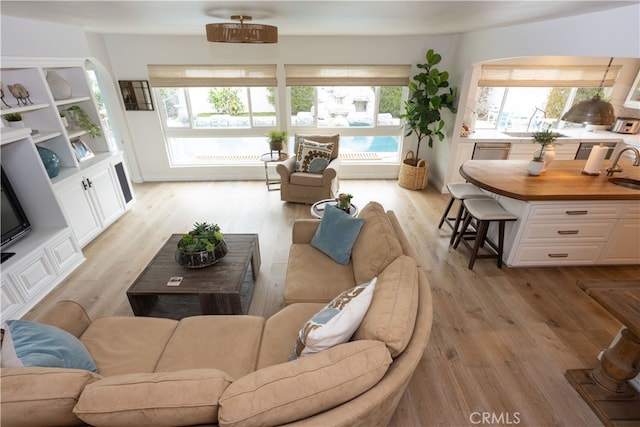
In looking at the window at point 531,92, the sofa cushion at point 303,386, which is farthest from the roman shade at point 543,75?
the sofa cushion at point 303,386

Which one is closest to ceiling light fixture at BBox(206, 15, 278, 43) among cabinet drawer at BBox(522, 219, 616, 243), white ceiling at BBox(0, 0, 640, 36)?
white ceiling at BBox(0, 0, 640, 36)

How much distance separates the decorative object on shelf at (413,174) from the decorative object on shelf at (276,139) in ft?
6.77

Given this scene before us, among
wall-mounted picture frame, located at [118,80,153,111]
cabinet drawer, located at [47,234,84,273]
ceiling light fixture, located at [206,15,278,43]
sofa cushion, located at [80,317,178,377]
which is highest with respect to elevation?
ceiling light fixture, located at [206,15,278,43]

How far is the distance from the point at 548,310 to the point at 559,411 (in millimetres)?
979

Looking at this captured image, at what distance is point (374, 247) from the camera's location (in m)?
2.13

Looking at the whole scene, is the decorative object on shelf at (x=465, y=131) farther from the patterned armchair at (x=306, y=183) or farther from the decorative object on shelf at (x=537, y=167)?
the patterned armchair at (x=306, y=183)

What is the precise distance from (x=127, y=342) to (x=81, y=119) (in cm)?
333

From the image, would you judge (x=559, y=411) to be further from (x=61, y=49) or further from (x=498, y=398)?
(x=61, y=49)

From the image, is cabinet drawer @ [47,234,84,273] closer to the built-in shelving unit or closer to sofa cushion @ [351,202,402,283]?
the built-in shelving unit

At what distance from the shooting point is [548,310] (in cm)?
262

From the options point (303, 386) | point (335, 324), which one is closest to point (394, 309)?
point (335, 324)

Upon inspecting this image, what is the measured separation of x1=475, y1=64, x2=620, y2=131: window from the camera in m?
4.71

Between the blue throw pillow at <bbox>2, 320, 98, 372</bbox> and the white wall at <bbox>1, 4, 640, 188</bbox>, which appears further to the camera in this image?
the white wall at <bbox>1, 4, 640, 188</bbox>

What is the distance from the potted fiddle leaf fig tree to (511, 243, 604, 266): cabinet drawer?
2250mm
